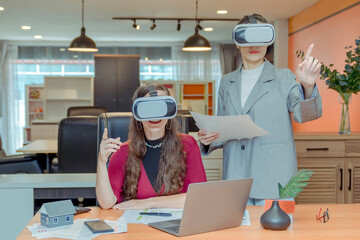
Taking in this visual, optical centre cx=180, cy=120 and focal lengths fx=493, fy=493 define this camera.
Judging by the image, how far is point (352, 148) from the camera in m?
3.68

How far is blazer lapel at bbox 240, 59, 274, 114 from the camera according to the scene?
220 centimetres

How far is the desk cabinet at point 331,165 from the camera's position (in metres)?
3.65

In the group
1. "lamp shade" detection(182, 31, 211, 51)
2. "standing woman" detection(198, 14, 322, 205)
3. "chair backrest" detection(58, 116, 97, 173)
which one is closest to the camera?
"standing woman" detection(198, 14, 322, 205)

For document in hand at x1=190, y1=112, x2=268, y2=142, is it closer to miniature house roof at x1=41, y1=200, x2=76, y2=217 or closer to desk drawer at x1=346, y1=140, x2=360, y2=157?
miniature house roof at x1=41, y1=200, x2=76, y2=217

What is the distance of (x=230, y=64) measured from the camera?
11.2m

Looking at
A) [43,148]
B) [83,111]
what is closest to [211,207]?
[43,148]

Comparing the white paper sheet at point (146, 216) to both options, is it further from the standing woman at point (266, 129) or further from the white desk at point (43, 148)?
the white desk at point (43, 148)

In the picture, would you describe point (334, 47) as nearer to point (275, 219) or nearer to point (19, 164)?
point (19, 164)

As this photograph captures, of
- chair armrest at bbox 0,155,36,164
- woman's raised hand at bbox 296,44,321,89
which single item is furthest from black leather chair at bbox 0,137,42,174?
woman's raised hand at bbox 296,44,321,89

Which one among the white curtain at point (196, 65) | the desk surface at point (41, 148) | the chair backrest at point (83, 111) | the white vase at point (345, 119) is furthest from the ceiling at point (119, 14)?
the white vase at point (345, 119)

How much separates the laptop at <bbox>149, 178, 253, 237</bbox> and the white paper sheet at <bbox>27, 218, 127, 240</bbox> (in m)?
0.11

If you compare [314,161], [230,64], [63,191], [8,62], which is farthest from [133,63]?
[63,191]

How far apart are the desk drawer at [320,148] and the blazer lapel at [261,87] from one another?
153cm

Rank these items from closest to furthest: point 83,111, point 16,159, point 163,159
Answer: point 163,159 → point 16,159 → point 83,111
